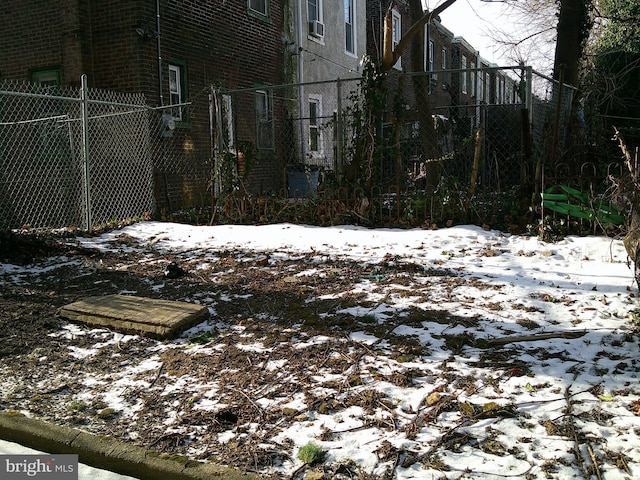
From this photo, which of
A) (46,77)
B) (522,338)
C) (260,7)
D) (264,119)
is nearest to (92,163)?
(46,77)

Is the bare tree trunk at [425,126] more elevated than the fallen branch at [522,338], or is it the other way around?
the bare tree trunk at [425,126]

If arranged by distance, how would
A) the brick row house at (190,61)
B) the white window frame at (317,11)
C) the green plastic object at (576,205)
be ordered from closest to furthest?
the green plastic object at (576,205) < the brick row house at (190,61) < the white window frame at (317,11)

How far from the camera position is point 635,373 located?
11.1 feet

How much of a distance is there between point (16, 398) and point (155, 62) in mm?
8954

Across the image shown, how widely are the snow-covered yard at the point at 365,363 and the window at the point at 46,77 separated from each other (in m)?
6.18

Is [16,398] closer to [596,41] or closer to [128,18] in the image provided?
[128,18]

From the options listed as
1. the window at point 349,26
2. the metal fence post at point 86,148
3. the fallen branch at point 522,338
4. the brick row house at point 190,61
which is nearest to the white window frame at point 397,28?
the window at point 349,26

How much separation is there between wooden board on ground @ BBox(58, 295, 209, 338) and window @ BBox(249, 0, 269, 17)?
443 inches

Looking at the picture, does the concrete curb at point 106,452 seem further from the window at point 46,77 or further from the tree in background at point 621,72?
the tree in background at point 621,72

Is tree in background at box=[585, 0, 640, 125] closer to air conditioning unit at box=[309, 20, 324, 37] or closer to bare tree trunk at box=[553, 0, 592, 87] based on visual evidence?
bare tree trunk at box=[553, 0, 592, 87]

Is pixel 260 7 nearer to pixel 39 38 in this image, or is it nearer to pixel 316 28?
pixel 316 28

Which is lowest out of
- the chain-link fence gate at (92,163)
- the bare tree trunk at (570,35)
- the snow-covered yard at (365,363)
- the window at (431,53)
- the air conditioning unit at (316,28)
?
the snow-covered yard at (365,363)

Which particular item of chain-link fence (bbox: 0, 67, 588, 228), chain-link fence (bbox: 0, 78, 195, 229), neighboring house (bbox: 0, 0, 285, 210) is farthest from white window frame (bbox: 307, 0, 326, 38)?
chain-link fence (bbox: 0, 78, 195, 229)

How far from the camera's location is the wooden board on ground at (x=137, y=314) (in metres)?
4.41
